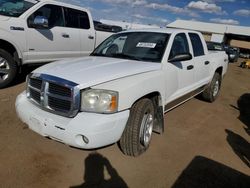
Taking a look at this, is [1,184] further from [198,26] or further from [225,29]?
[198,26]

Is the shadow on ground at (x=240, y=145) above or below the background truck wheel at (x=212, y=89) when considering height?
below

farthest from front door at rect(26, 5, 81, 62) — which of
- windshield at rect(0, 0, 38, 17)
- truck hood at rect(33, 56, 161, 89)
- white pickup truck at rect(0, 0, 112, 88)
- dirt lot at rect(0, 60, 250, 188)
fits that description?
truck hood at rect(33, 56, 161, 89)

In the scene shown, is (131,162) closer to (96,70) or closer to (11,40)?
(96,70)

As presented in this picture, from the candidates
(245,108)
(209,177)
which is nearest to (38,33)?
(209,177)

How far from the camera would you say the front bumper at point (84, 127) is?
9.25ft

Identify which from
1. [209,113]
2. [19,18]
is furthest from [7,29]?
[209,113]

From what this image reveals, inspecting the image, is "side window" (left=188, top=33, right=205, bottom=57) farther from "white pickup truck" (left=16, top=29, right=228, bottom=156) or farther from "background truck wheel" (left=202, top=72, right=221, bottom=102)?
"background truck wheel" (left=202, top=72, right=221, bottom=102)

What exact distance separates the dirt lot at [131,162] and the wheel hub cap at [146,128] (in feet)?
0.71

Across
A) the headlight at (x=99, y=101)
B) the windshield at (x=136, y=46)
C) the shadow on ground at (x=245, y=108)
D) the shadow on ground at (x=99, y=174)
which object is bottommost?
the shadow on ground at (x=245, y=108)

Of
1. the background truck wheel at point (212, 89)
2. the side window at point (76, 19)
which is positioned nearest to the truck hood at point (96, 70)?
the background truck wheel at point (212, 89)

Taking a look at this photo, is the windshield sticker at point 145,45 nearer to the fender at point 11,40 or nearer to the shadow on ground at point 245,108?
the shadow on ground at point 245,108

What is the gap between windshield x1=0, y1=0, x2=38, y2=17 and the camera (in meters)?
5.90

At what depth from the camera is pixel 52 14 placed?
667 cm

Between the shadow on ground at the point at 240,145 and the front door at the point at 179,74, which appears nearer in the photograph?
the shadow on ground at the point at 240,145
